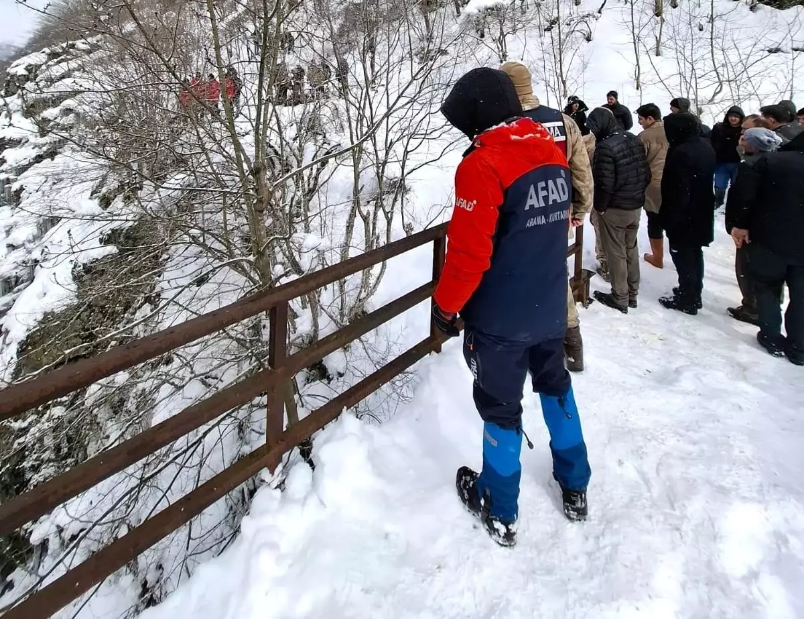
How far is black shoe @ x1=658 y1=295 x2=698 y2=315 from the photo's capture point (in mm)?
4797

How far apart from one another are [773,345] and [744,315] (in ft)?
2.42

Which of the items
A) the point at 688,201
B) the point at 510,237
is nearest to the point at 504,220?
the point at 510,237

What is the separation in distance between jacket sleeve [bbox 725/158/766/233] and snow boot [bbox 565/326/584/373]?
1.89 m

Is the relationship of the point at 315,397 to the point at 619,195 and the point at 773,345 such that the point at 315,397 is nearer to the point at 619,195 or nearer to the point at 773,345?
the point at 619,195

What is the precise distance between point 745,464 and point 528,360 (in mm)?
1451

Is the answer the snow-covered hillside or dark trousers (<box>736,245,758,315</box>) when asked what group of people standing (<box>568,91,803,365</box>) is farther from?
the snow-covered hillside

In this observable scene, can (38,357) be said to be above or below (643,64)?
below

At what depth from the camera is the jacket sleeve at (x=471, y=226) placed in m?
1.84

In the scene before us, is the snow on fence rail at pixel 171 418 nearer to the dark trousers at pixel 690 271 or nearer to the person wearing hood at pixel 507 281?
the person wearing hood at pixel 507 281

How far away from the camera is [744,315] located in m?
4.66

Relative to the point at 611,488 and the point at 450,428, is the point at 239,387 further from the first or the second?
the point at 611,488

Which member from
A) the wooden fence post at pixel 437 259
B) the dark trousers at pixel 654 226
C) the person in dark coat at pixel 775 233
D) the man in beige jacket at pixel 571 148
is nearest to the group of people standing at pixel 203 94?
the wooden fence post at pixel 437 259

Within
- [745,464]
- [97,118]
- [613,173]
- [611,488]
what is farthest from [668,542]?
[97,118]

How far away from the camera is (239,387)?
223 cm
